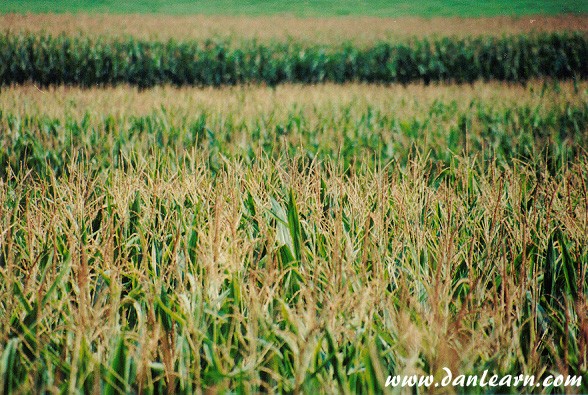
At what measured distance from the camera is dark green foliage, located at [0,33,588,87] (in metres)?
11.6

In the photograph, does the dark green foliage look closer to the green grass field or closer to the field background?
the field background

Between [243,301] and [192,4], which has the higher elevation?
[192,4]

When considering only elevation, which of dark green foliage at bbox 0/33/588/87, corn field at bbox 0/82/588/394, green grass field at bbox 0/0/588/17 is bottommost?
corn field at bbox 0/82/588/394

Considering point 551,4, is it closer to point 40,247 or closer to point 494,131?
point 494,131

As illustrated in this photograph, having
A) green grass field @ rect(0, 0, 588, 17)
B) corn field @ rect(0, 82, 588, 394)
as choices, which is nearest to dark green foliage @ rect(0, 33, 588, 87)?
green grass field @ rect(0, 0, 588, 17)

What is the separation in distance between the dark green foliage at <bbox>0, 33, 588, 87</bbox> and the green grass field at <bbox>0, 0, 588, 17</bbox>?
1.05 metres

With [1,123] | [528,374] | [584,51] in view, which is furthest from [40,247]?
[584,51]

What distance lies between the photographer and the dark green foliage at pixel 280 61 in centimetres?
1165

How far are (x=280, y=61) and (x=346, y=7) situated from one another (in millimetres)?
4058

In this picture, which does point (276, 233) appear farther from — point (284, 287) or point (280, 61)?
point (280, 61)

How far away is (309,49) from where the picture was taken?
13.4 metres

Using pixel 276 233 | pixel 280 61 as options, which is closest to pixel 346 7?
pixel 280 61

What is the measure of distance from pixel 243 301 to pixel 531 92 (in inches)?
313

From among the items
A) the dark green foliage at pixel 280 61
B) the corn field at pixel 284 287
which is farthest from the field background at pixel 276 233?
the dark green foliage at pixel 280 61
